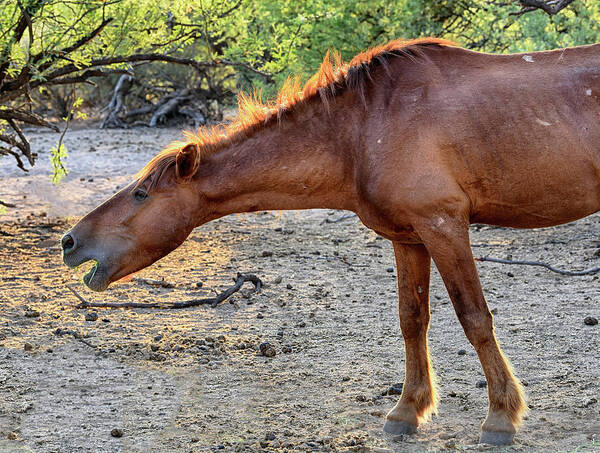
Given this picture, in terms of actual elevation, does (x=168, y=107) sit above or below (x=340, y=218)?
above

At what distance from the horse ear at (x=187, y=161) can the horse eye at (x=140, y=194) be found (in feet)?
0.70

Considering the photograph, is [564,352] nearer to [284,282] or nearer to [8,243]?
[284,282]

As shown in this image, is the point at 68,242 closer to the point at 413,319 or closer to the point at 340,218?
the point at 413,319

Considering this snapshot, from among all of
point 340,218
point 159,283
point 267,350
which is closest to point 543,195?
point 267,350

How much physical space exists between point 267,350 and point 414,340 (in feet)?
4.67

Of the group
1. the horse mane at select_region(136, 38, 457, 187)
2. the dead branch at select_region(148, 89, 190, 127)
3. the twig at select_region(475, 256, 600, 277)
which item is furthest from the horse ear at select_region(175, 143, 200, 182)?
the dead branch at select_region(148, 89, 190, 127)

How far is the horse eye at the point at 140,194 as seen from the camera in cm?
405

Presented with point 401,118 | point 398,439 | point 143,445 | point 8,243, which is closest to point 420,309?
point 398,439

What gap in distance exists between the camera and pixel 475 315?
3.90m

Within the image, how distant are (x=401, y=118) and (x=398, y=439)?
5.84 ft

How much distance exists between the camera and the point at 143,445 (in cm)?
406

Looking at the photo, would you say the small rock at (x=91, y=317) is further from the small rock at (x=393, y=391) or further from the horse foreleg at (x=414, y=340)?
the horse foreleg at (x=414, y=340)

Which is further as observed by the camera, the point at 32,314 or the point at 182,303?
the point at 182,303

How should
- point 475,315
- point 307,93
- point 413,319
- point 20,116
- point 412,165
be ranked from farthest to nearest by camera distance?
point 20,116
point 413,319
point 307,93
point 475,315
point 412,165
